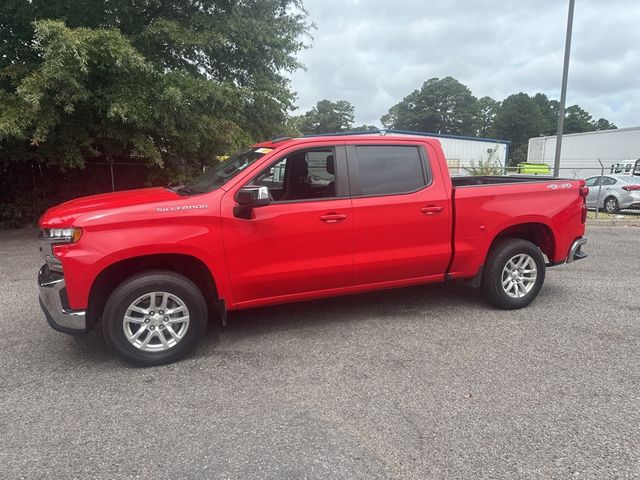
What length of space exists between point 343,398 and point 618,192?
1538 centimetres

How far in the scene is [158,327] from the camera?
12.7ft

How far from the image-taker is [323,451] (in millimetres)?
2768

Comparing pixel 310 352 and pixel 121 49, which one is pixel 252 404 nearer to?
pixel 310 352

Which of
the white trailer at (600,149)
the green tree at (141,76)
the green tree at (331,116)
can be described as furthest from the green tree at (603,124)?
the green tree at (141,76)

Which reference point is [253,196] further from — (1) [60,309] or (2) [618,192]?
(2) [618,192]

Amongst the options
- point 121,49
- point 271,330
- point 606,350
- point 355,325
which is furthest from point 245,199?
point 121,49

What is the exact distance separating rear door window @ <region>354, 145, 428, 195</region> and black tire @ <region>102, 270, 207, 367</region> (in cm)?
179

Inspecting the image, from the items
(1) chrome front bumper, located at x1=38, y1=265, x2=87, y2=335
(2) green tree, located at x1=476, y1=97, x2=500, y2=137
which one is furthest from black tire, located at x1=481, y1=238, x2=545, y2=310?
(2) green tree, located at x1=476, y1=97, x2=500, y2=137

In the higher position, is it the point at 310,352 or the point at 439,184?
the point at 439,184

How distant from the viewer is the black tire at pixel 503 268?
199 inches

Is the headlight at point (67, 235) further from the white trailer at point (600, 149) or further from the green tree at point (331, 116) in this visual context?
the green tree at point (331, 116)

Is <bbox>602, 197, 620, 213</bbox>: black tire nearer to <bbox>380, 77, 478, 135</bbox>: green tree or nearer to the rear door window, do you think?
the rear door window

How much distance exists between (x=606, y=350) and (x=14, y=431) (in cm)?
459

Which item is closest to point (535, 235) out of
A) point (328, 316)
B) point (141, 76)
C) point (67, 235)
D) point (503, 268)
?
point (503, 268)
